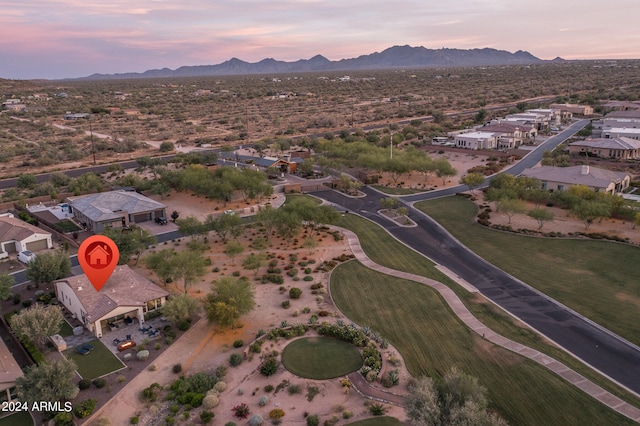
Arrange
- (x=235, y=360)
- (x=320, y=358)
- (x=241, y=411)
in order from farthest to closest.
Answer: (x=320, y=358)
(x=235, y=360)
(x=241, y=411)

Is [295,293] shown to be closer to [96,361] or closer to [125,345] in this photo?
[125,345]

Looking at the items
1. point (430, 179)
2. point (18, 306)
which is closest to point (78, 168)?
point (18, 306)

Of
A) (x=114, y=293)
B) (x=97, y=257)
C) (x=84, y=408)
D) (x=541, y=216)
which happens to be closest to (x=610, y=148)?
(x=541, y=216)

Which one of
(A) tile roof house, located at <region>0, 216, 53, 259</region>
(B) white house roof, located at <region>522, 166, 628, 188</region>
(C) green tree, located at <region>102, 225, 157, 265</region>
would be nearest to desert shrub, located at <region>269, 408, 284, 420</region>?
(C) green tree, located at <region>102, 225, 157, 265</region>

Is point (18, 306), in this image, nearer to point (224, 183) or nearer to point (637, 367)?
point (224, 183)

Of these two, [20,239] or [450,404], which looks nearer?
[450,404]

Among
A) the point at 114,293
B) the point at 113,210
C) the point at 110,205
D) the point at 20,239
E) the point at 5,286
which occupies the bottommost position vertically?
the point at 114,293
